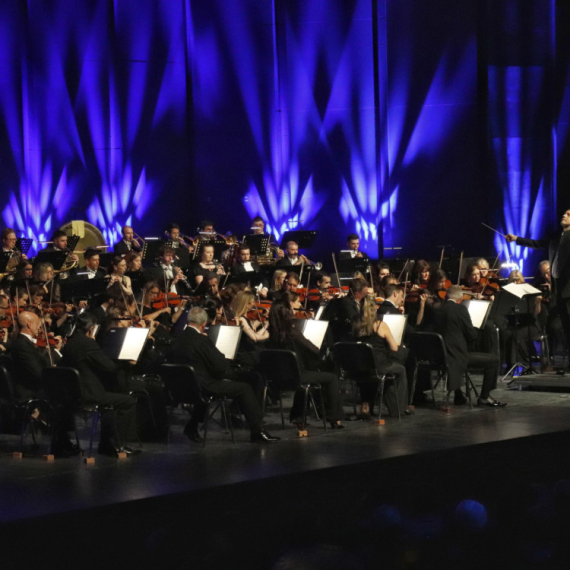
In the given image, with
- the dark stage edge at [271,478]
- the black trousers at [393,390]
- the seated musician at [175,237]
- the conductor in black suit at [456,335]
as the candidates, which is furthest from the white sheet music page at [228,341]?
the seated musician at [175,237]

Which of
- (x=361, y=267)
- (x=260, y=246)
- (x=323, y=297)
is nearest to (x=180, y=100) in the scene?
(x=260, y=246)

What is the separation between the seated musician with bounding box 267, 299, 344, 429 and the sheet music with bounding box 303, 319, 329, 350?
0.08 m

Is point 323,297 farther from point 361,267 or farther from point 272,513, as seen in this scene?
point 272,513

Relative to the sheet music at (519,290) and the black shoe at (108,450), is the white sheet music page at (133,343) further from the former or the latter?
the sheet music at (519,290)

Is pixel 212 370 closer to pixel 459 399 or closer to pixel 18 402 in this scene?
pixel 18 402

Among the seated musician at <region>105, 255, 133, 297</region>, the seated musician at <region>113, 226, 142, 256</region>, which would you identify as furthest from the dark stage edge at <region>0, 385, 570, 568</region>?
the seated musician at <region>113, 226, 142, 256</region>

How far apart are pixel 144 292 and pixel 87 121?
22.5 ft

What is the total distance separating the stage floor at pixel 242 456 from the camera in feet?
21.0

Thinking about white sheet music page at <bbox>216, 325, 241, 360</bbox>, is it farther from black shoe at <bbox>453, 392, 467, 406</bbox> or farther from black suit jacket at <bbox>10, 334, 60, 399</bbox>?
black shoe at <bbox>453, 392, 467, 406</bbox>

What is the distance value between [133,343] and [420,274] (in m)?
4.83

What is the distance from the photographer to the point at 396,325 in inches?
361

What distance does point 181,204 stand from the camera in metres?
16.5

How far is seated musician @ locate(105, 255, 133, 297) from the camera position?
10625 millimetres

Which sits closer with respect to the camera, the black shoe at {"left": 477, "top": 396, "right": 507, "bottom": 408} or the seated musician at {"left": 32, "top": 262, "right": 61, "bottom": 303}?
the black shoe at {"left": 477, "top": 396, "right": 507, "bottom": 408}
